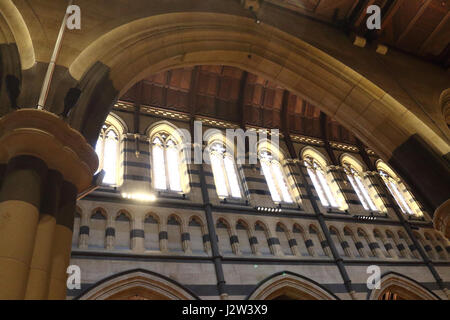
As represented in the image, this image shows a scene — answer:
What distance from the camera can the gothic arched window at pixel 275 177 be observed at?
1077 centimetres

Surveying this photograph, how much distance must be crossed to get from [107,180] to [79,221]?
1515 mm

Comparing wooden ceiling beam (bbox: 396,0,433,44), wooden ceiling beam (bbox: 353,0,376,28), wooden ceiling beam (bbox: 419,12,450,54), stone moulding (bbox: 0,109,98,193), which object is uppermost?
wooden ceiling beam (bbox: 353,0,376,28)

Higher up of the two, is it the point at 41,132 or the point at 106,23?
the point at 106,23

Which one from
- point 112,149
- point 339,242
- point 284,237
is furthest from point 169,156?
point 339,242

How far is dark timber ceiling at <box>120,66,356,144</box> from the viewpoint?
1090 centimetres

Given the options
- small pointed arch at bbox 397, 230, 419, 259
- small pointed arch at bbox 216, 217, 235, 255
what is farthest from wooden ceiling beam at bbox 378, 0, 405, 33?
small pointed arch at bbox 397, 230, 419, 259

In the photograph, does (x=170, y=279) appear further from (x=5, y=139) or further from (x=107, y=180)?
(x=5, y=139)

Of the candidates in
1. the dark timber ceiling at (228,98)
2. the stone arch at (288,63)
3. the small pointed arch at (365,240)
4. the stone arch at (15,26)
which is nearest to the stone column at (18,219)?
the stone arch at (15,26)

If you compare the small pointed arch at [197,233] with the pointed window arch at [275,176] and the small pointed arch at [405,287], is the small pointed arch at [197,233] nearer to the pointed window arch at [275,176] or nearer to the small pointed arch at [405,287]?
the pointed window arch at [275,176]

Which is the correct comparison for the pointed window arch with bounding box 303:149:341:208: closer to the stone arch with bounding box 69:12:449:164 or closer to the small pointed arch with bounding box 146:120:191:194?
the small pointed arch with bounding box 146:120:191:194

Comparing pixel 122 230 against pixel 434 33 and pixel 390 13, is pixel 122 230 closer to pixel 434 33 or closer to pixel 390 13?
pixel 390 13

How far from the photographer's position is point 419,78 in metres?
6.10

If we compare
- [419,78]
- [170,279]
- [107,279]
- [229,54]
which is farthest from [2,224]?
[419,78]

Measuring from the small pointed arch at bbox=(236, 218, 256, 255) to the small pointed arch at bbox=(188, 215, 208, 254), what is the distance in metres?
0.97
